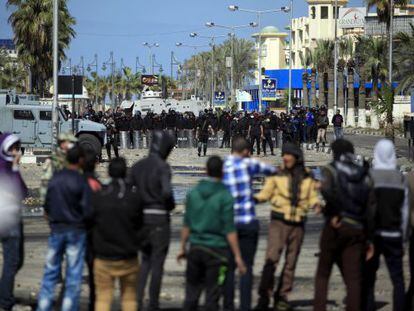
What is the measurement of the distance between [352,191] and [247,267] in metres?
1.28

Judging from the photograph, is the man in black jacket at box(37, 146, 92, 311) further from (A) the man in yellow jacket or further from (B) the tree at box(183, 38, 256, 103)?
(B) the tree at box(183, 38, 256, 103)

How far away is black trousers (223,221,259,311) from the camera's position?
39.7ft

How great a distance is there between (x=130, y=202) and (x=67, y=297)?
1367mm

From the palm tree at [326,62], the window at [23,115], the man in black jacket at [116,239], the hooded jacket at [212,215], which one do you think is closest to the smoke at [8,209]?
the man in black jacket at [116,239]

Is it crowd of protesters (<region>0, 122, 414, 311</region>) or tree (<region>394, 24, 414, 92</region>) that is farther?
tree (<region>394, 24, 414, 92</region>)

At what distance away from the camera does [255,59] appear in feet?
542

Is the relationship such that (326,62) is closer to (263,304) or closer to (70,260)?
(263,304)

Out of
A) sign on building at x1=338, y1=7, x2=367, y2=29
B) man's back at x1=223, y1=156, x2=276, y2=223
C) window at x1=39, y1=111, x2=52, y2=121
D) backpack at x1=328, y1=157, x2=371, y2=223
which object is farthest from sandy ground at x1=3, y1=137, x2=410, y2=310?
sign on building at x1=338, y1=7, x2=367, y2=29

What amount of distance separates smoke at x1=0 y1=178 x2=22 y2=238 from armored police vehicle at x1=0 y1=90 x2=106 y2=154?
1120 inches

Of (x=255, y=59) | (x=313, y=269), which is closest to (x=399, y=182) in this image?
(x=313, y=269)

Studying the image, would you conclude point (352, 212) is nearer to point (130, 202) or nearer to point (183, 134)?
point (130, 202)

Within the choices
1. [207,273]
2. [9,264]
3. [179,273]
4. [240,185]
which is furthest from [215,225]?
[179,273]

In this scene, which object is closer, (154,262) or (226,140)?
(154,262)

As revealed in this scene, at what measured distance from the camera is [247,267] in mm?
12164
